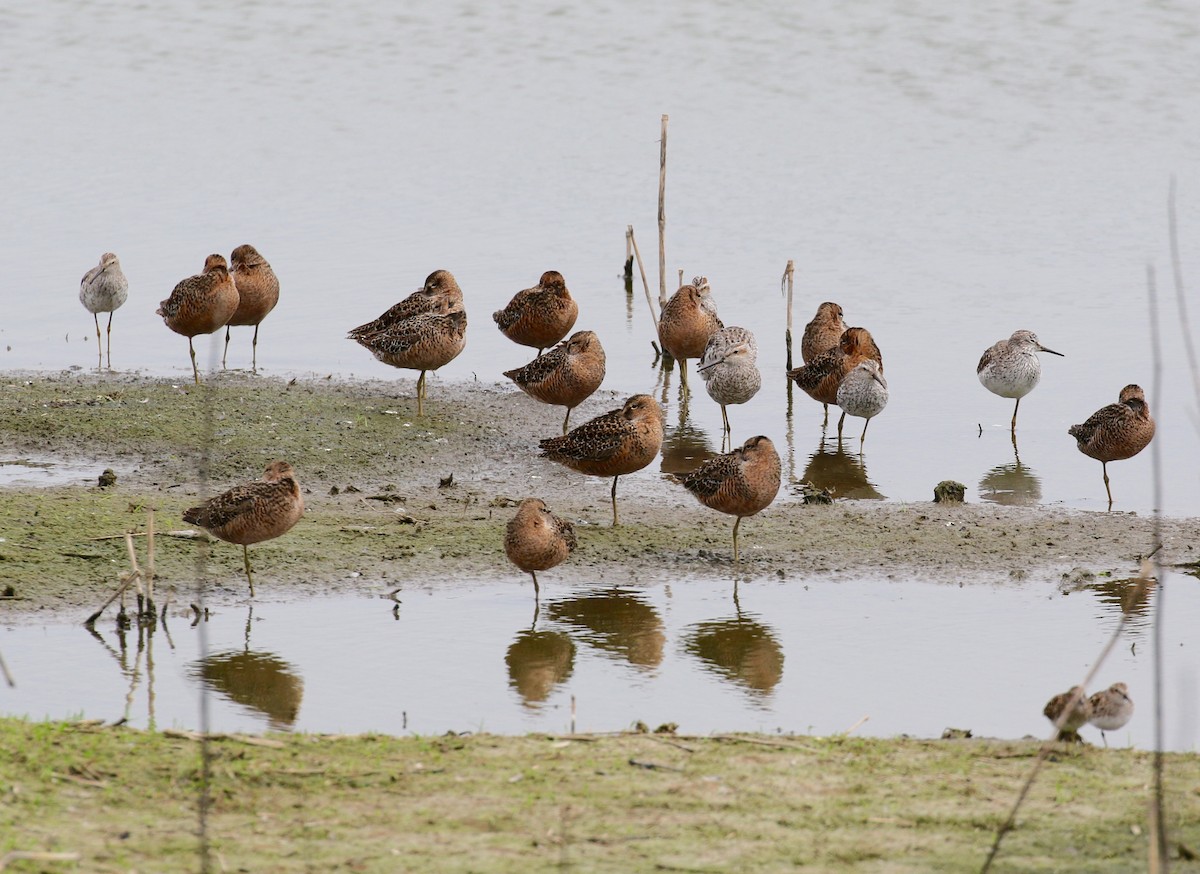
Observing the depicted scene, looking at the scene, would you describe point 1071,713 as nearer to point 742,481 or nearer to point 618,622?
point 618,622

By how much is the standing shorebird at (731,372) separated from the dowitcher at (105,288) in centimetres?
554

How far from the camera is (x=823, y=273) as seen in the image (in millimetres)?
19172

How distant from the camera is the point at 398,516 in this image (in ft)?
36.6

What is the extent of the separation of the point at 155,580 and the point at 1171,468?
809 centimetres

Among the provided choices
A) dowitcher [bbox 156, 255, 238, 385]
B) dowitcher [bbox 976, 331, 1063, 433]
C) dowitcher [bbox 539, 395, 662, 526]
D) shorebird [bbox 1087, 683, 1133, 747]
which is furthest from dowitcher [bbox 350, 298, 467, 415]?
shorebird [bbox 1087, 683, 1133, 747]

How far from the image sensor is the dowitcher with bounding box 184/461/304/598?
958cm

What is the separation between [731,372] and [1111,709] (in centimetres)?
728

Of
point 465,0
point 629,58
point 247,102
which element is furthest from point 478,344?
point 465,0

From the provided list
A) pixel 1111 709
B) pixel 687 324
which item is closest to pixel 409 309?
pixel 687 324

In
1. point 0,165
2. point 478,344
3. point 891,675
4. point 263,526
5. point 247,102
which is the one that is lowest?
point 891,675

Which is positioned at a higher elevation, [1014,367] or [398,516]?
[1014,367]

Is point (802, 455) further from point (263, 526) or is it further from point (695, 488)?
point (263, 526)

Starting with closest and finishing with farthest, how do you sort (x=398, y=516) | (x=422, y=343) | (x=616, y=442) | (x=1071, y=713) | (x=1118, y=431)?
(x=1071, y=713), (x=398, y=516), (x=616, y=442), (x=1118, y=431), (x=422, y=343)

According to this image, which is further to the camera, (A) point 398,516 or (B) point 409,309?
(B) point 409,309
